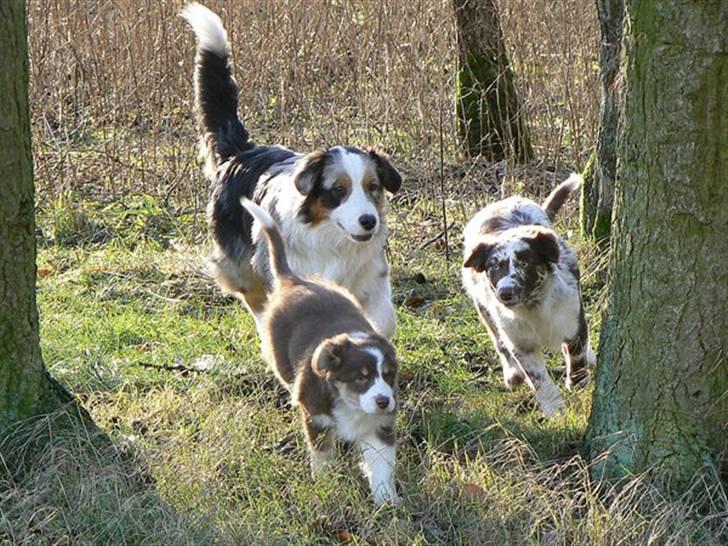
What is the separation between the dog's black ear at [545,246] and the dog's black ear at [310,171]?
4.07 feet

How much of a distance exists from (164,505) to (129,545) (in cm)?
21

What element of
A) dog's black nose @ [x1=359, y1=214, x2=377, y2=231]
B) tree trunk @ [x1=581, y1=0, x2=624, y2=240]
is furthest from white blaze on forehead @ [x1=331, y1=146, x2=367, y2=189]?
tree trunk @ [x1=581, y1=0, x2=624, y2=240]

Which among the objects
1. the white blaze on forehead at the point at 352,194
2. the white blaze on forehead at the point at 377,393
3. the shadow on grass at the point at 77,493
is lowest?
the shadow on grass at the point at 77,493

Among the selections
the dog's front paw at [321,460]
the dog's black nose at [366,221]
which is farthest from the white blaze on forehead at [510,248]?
the dog's front paw at [321,460]

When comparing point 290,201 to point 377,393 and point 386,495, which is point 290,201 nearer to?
point 377,393

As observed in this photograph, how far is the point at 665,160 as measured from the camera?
4395 mm

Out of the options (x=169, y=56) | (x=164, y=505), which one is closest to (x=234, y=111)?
(x=169, y=56)

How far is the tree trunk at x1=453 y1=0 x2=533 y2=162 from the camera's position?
9367 mm

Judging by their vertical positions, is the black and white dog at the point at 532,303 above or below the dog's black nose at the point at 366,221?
below

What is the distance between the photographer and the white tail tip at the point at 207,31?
7.52 m

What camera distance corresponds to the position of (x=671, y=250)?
175 inches

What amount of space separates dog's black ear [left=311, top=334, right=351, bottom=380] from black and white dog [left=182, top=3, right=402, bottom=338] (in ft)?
5.06

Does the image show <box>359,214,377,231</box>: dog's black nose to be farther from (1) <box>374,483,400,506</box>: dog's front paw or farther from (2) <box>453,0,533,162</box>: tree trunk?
(2) <box>453,0,533,162</box>: tree trunk

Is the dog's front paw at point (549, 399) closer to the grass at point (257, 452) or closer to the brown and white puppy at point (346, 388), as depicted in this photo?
the grass at point (257, 452)
